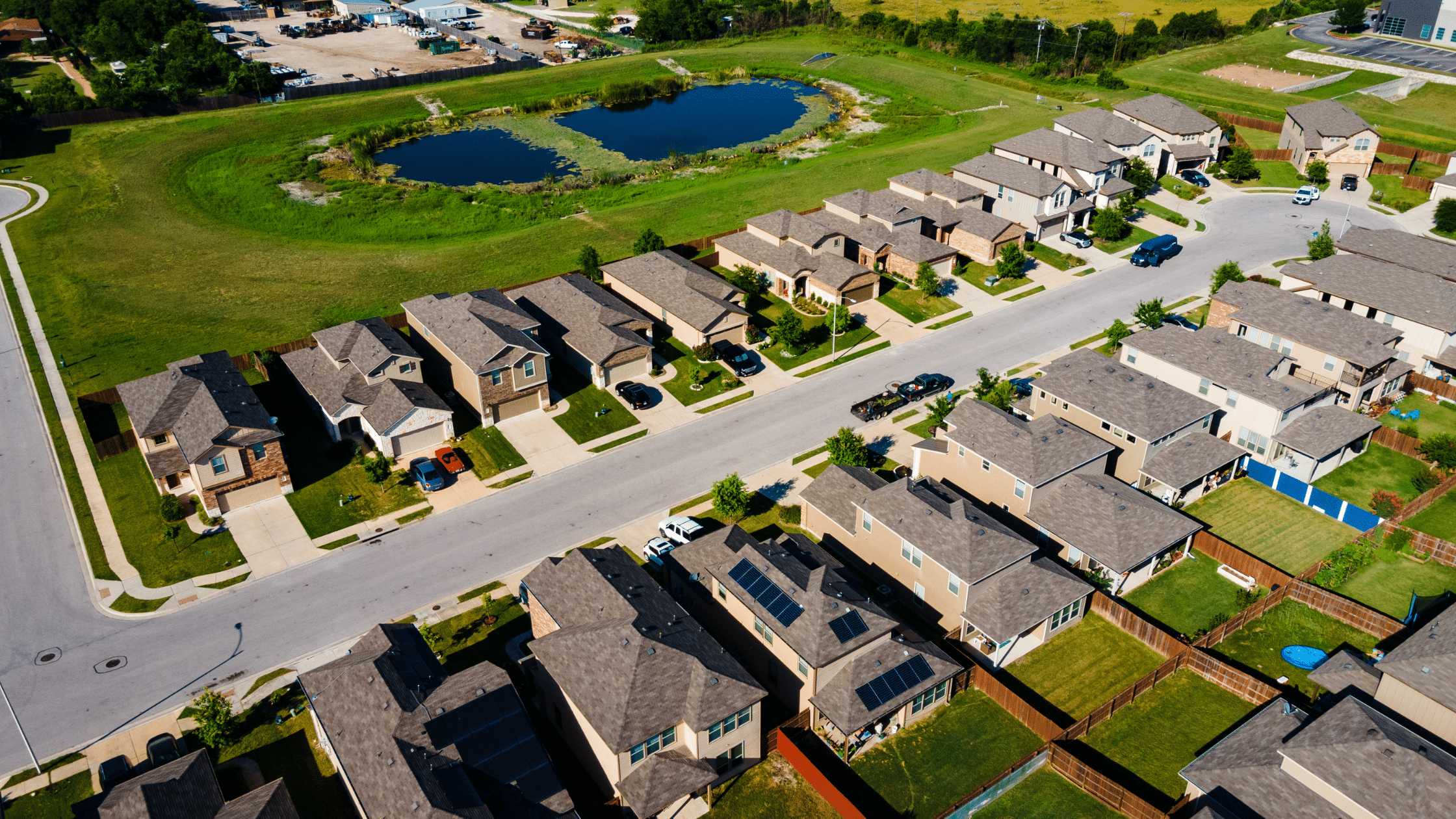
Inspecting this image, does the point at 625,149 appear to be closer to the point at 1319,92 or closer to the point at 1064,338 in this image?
the point at 1064,338

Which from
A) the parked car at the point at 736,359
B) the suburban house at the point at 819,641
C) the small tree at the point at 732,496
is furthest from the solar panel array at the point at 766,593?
the parked car at the point at 736,359

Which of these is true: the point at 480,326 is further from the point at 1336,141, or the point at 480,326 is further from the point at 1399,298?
the point at 1336,141

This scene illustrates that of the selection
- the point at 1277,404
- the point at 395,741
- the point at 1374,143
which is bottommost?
the point at 395,741

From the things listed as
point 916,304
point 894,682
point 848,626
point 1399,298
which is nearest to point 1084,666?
point 894,682

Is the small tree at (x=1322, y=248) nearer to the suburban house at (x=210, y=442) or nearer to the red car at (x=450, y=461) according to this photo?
the red car at (x=450, y=461)

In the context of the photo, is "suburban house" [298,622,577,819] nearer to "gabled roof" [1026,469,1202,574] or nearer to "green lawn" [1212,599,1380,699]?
"gabled roof" [1026,469,1202,574]

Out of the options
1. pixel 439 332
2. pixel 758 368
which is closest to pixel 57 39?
pixel 439 332

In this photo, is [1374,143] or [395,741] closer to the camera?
[395,741]
